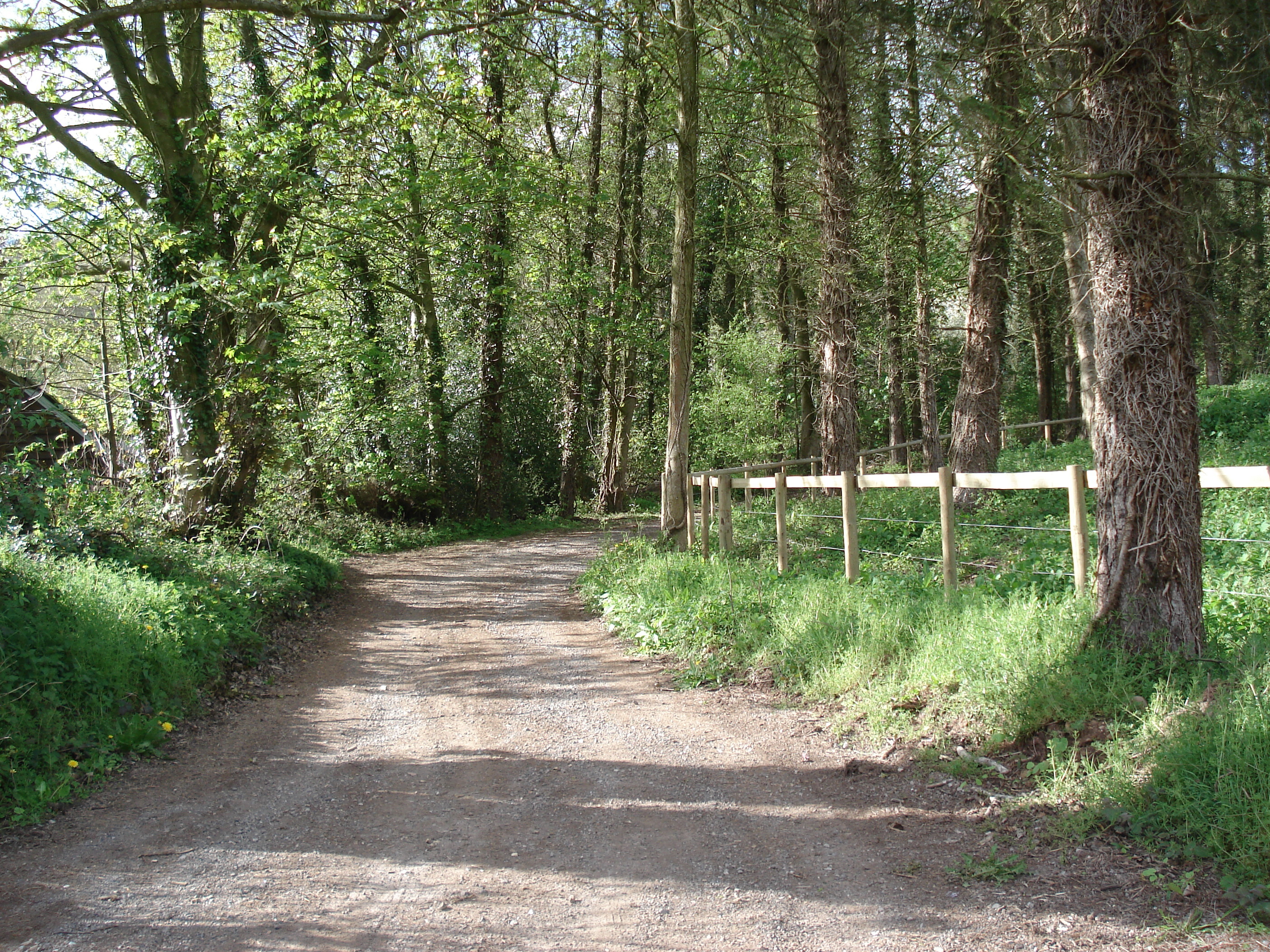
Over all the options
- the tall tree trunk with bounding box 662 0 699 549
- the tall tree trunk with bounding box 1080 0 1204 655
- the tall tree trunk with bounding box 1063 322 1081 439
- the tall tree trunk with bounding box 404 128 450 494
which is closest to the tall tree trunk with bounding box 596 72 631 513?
the tall tree trunk with bounding box 404 128 450 494

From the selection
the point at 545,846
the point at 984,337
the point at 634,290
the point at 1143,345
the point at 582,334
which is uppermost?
the point at 634,290

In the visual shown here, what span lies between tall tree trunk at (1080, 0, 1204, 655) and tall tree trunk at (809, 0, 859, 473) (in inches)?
276

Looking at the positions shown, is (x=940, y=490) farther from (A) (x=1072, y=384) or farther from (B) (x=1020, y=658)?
(A) (x=1072, y=384)

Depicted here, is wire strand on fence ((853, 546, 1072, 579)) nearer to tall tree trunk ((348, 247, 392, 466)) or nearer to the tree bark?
the tree bark

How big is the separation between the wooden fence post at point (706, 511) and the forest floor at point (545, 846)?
191 inches

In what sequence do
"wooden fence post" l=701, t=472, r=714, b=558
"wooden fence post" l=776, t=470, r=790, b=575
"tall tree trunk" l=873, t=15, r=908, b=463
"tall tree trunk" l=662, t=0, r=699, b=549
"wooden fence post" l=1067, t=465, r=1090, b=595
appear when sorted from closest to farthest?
"wooden fence post" l=1067, t=465, r=1090, b=595 → "wooden fence post" l=776, t=470, r=790, b=575 → "tall tree trunk" l=873, t=15, r=908, b=463 → "wooden fence post" l=701, t=472, r=714, b=558 → "tall tree trunk" l=662, t=0, r=699, b=549

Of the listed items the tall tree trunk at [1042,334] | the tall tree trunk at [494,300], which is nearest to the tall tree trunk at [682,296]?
the tall tree trunk at [494,300]

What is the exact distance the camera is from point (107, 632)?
677 centimetres

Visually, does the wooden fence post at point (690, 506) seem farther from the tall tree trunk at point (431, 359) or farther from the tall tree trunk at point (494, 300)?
the tall tree trunk at point (431, 359)

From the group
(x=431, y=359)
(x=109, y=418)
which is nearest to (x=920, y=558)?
Result: (x=109, y=418)

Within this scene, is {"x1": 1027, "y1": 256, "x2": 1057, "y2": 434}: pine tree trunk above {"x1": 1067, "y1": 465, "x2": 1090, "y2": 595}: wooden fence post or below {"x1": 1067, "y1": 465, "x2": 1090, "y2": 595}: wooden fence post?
above

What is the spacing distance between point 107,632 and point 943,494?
6830 millimetres

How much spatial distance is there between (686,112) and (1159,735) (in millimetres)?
10842

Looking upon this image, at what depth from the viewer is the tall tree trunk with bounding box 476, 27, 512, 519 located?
53.8ft
